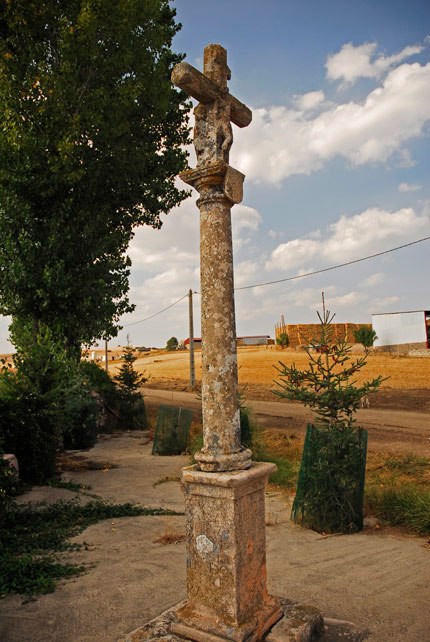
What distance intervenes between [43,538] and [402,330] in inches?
1920

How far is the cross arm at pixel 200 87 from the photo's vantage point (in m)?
3.39

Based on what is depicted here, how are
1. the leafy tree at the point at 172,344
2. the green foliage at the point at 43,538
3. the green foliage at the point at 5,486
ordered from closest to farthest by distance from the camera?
the green foliage at the point at 43,538 → the green foliage at the point at 5,486 → the leafy tree at the point at 172,344

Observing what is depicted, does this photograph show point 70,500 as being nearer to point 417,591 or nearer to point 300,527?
point 300,527

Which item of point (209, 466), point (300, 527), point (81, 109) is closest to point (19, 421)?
point (300, 527)

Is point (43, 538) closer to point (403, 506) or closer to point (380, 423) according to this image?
point (403, 506)

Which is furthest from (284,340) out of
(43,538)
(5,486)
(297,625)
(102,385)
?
(297,625)

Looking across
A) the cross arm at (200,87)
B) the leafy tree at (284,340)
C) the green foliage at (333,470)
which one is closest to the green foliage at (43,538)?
the green foliage at (333,470)

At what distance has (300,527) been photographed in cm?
627

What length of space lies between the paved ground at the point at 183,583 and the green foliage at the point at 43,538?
201 millimetres

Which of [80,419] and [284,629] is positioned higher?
[80,419]

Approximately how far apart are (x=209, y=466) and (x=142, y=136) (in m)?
14.1

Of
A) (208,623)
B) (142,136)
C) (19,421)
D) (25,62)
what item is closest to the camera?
(208,623)

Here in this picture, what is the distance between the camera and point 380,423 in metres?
14.9

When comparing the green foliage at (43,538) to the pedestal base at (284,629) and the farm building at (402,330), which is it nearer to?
the pedestal base at (284,629)
